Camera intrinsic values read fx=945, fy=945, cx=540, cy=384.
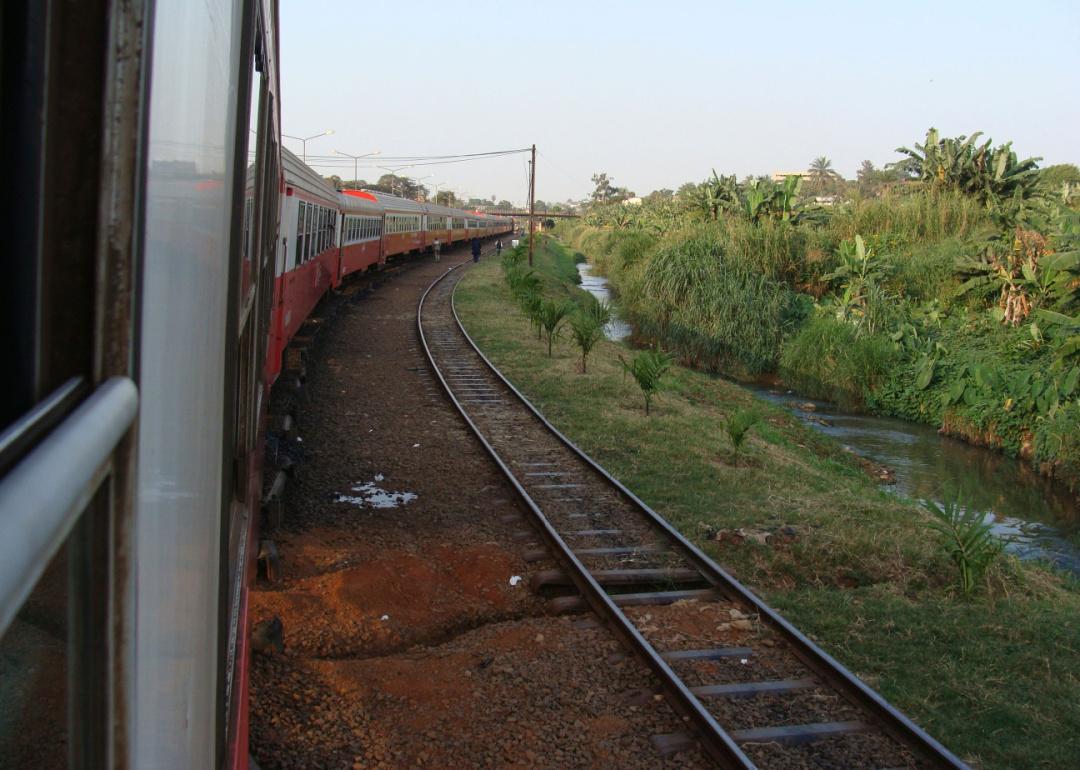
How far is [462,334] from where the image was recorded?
1770 cm

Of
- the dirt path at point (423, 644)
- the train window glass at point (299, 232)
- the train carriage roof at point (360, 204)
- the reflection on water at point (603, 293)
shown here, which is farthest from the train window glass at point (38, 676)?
the reflection on water at point (603, 293)

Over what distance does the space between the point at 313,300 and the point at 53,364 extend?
49.7 feet

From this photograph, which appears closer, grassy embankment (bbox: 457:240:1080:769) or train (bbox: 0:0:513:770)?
train (bbox: 0:0:513:770)

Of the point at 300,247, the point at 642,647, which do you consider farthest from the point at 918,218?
the point at 642,647

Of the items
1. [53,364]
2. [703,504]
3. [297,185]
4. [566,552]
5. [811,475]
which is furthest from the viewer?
[297,185]

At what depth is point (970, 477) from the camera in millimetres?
A: 13836

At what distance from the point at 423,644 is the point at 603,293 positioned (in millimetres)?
32977

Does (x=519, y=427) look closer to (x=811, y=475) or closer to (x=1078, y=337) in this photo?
(x=811, y=475)

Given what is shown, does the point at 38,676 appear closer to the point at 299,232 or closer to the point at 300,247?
the point at 299,232

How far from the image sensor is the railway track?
14.1 ft

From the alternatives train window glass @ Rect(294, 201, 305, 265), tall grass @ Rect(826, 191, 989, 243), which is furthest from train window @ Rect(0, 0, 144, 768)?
tall grass @ Rect(826, 191, 989, 243)

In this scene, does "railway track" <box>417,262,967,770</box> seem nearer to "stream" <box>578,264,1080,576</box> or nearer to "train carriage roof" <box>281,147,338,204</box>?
"stream" <box>578,264,1080,576</box>

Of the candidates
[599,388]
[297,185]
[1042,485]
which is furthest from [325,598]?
[1042,485]

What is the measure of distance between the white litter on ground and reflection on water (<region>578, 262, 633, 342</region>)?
44.6ft
